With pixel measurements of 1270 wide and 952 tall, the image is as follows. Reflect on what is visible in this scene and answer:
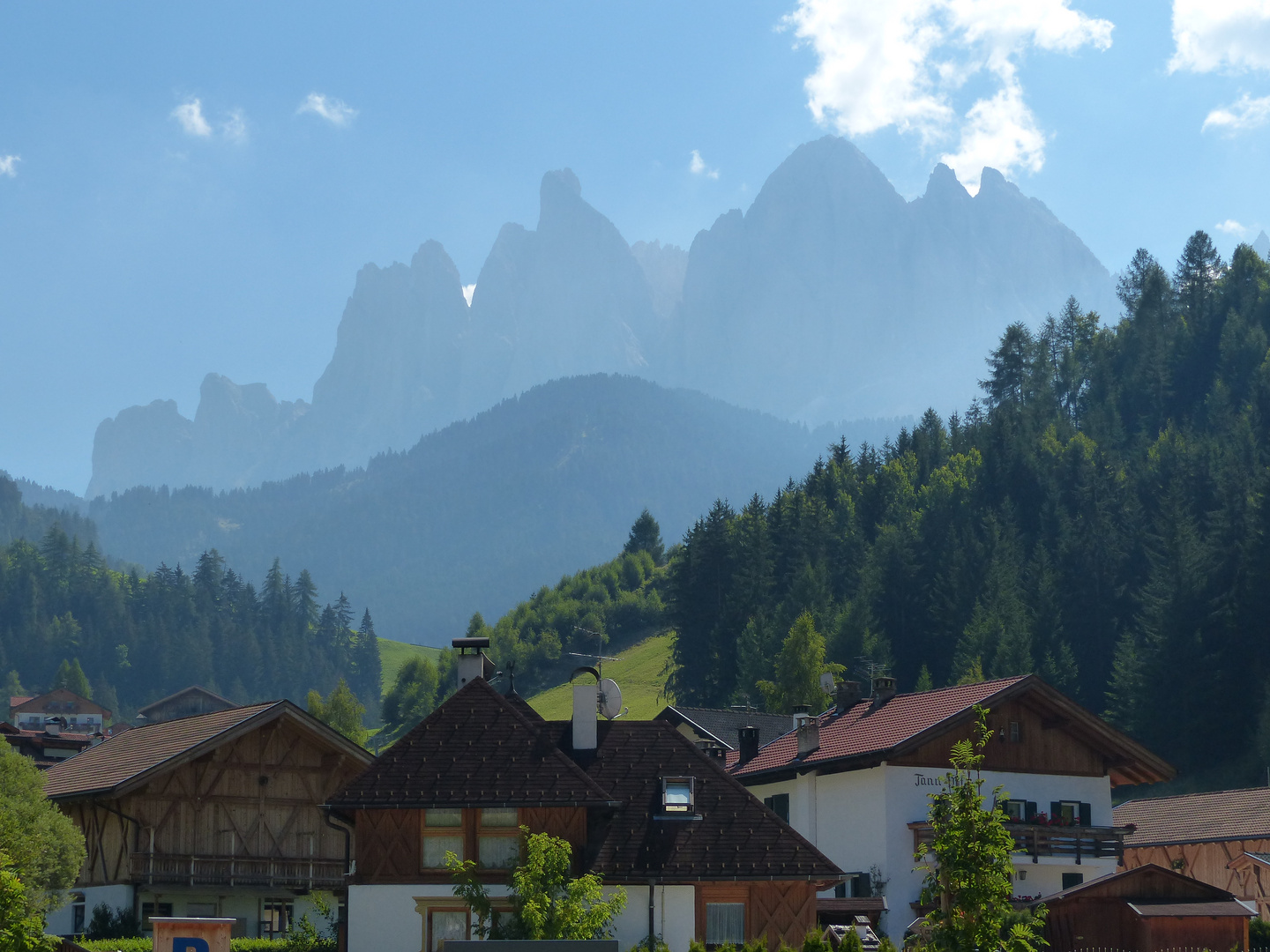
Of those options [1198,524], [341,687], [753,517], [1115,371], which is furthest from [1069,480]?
[341,687]

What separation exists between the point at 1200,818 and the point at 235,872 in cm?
3660

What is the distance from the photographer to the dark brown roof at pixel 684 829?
34.6 meters

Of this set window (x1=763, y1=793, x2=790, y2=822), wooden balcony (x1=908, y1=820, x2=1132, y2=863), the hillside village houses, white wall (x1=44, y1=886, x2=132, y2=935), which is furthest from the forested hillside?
white wall (x1=44, y1=886, x2=132, y2=935)

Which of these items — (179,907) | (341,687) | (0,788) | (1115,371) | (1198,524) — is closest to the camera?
(0,788)

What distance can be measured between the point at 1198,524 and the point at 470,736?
82533 mm

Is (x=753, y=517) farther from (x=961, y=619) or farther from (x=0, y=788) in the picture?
(x=0, y=788)

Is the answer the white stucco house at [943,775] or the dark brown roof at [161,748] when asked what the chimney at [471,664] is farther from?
the white stucco house at [943,775]

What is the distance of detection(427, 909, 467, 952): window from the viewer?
112 feet

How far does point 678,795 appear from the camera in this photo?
36031mm

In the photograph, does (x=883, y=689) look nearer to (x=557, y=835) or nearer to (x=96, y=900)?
(x=557, y=835)

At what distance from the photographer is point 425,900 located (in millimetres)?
34375

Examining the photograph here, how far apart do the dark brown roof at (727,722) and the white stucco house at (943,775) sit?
1557 cm

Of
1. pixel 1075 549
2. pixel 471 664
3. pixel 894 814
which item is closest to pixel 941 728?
pixel 894 814

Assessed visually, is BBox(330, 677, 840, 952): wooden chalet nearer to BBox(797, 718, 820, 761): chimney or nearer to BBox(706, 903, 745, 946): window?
BBox(706, 903, 745, 946): window
